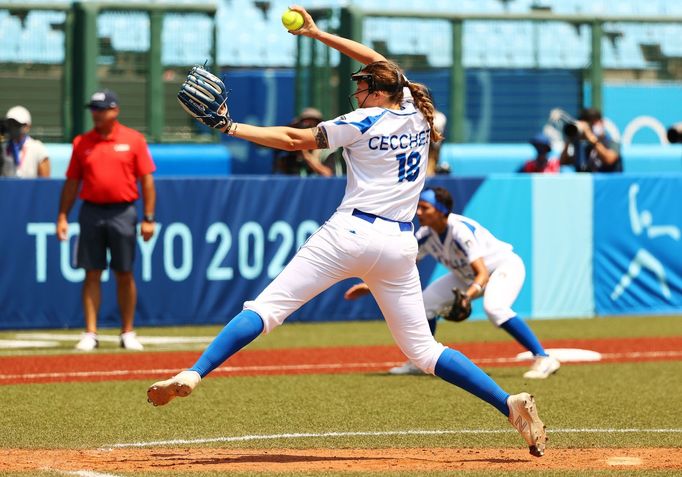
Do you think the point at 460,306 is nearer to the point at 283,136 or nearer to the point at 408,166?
the point at 408,166

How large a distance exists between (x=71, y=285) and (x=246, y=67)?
670cm

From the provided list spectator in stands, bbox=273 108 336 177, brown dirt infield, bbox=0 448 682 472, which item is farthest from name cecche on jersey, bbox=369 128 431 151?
spectator in stands, bbox=273 108 336 177

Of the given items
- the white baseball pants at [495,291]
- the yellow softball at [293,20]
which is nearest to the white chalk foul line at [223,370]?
the white baseball pants at [495,291]

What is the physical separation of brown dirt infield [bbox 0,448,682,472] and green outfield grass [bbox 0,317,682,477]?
7.8 inches

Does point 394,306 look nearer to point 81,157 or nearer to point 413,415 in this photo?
point 413,415

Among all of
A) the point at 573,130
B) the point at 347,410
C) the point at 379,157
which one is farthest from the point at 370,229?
the point at 573,130

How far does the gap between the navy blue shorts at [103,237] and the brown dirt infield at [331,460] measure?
17.1ft

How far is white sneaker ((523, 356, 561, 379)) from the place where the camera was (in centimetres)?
1091

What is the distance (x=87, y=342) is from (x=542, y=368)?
408 cm

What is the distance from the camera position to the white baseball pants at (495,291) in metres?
10.9

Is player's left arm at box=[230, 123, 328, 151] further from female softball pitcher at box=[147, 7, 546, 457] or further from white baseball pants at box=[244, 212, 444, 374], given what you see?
white baseball pants at box=[244, 212, 444, 374]

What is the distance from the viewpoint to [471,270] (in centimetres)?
1130

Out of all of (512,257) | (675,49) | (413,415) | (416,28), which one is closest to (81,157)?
(512,257)

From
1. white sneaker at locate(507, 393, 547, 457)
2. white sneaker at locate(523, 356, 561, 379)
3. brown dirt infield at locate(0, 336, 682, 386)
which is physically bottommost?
brown dirt infield at locate(0, 336, 682, 386)
